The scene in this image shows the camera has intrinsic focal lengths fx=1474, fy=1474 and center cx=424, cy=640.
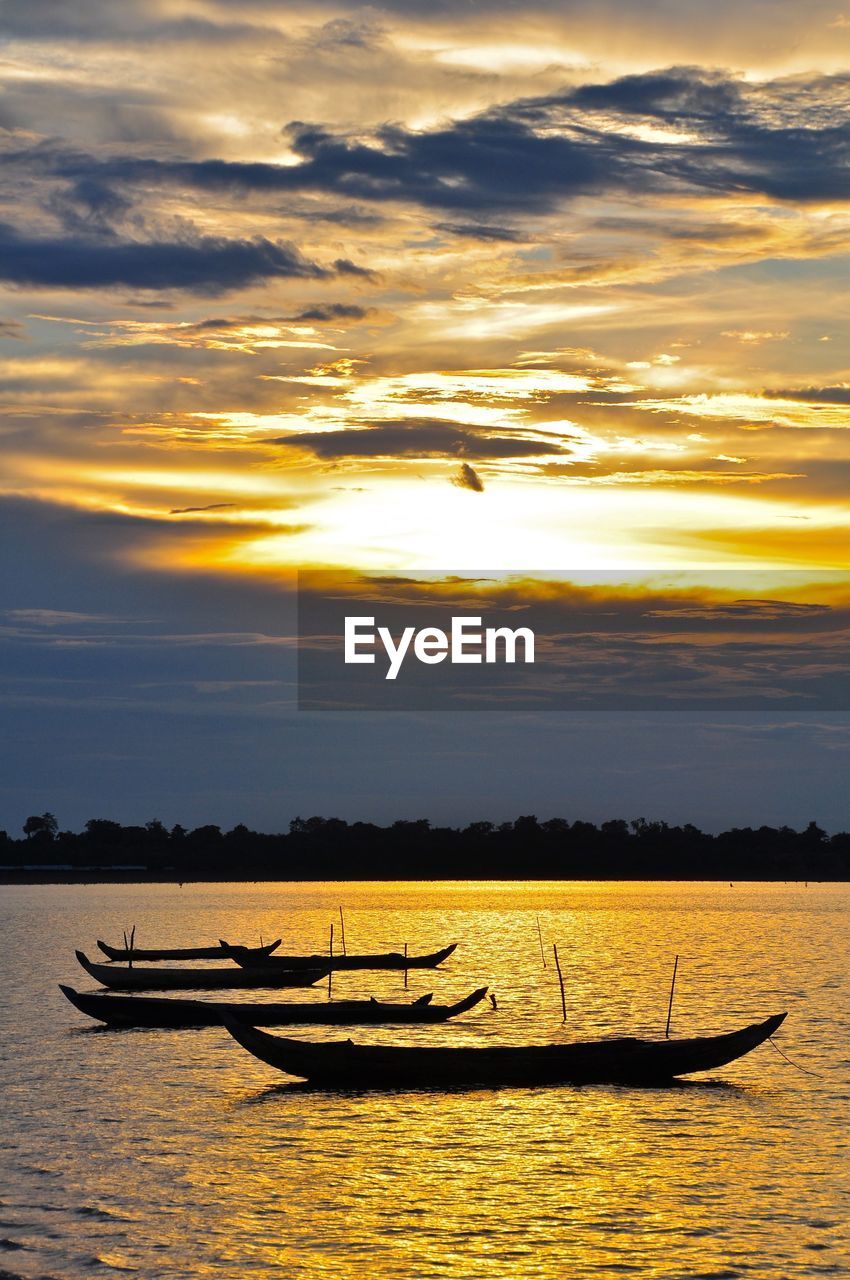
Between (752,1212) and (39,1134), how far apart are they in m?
17.2

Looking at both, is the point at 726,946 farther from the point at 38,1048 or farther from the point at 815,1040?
the point at 38,1048

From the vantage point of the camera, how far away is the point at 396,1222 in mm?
27672

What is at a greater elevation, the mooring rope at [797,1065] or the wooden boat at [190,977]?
the wooden boat at [190,977]

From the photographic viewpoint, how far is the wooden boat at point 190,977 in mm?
65312

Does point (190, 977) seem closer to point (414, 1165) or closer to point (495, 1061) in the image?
point (495, 1061)

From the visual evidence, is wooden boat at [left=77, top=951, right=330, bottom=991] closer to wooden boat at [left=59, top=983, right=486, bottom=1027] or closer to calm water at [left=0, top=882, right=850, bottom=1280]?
calm water at [left=0, top=882, right=850, bottom=1280]

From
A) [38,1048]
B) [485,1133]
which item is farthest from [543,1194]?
[38,1048]

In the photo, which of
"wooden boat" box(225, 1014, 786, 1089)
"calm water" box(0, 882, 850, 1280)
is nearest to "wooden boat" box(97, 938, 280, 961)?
"calm water" box(0, 882, 850, 1280)

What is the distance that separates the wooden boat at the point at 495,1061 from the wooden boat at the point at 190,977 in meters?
25.2

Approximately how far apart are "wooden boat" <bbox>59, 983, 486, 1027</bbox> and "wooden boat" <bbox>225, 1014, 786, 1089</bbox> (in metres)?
2.38

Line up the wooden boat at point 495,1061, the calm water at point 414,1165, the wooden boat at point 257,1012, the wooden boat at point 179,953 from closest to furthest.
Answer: the calm water at point 414,1165 → the wooden boat at point 495,1061 → the wooden boat at point 257,1012 → the wooden boat at point 179,953

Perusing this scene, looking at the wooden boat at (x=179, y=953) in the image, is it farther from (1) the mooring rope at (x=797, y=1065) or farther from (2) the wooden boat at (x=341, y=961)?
(1) the mooring rope at (x=797, y=1065)

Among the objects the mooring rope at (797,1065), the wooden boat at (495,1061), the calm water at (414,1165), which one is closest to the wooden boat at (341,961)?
the calm water at (414,1165)

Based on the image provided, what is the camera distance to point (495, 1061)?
39.3 meters
